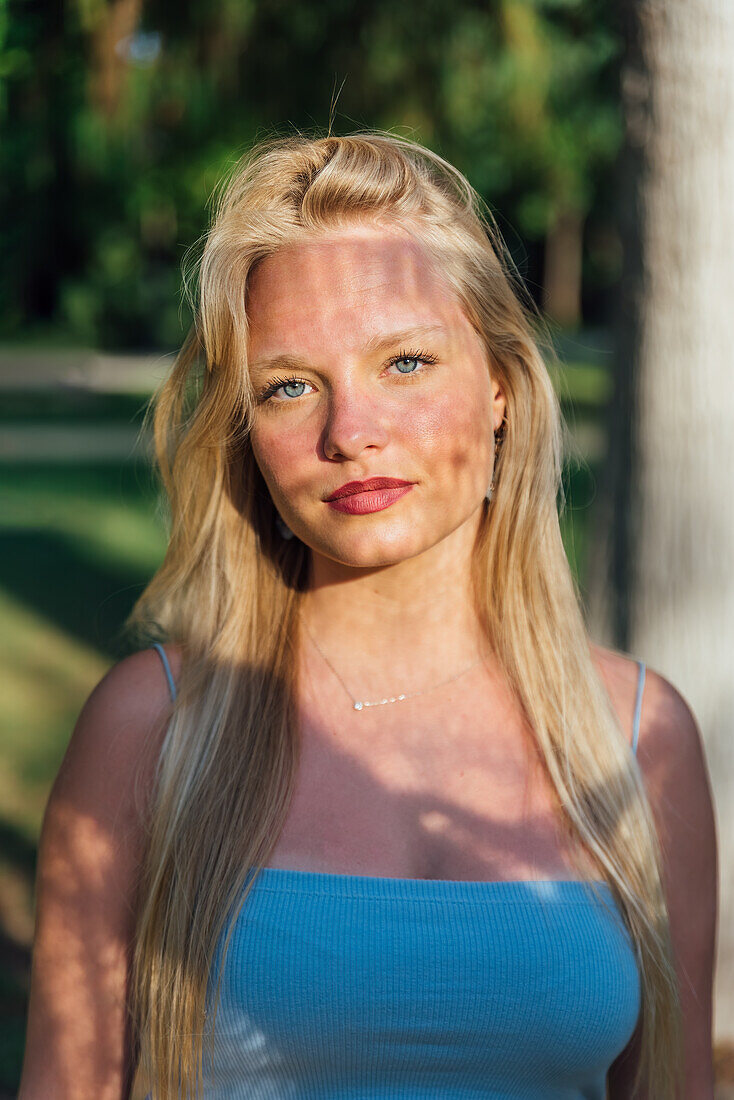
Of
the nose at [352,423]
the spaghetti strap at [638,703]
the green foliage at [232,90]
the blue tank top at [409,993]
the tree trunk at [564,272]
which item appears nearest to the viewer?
the blue tank top at [409,993]

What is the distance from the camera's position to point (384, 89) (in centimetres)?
884

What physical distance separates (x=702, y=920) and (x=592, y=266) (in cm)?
4014

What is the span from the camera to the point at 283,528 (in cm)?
235

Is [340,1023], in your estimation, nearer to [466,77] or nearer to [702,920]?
[702,920]

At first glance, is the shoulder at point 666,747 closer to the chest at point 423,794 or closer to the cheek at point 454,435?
the chest at point 423,794

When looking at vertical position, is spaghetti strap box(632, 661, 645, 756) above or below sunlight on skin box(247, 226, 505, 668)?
below

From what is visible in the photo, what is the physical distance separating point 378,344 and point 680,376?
1534 mm

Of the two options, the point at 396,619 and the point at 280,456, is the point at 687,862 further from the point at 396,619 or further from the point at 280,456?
the point at 280,456

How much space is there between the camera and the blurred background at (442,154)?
3.21 m

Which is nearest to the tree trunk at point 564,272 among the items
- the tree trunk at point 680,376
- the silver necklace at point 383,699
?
the tree trunk at point 680,376

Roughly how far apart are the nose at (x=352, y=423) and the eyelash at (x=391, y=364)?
3.0 inches

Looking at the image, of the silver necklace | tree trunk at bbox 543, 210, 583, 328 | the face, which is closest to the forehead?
the face

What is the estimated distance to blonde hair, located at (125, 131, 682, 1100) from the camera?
6.58ft

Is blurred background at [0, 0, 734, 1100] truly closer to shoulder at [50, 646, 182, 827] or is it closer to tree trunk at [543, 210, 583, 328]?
shoulder at [50, 646, 182, 827]
